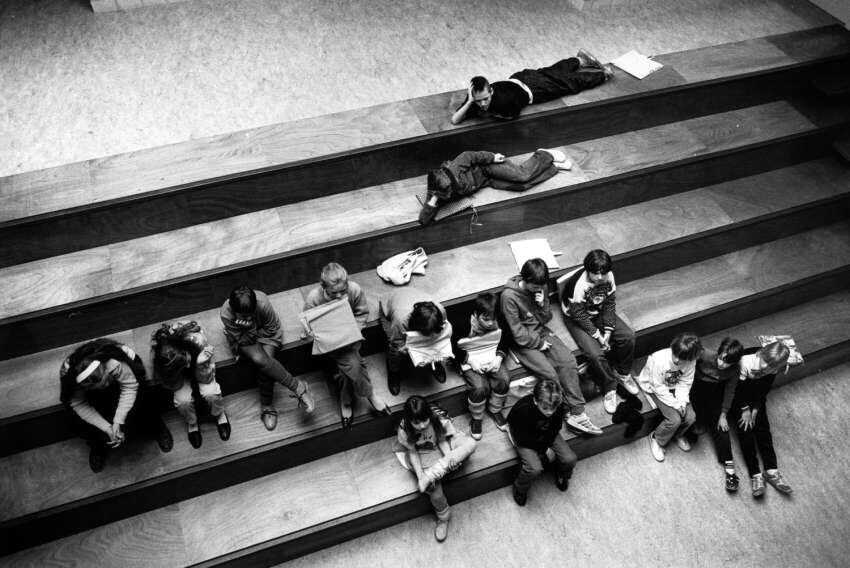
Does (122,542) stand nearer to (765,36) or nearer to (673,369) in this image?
(673,369)

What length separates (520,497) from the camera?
4445mm

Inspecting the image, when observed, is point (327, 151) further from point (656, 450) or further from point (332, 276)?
point (656, 450)

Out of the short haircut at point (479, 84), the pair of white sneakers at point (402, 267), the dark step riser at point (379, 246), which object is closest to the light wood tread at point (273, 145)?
the short haircut at point (479, 84)

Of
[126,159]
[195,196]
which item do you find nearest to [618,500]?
[195,196]

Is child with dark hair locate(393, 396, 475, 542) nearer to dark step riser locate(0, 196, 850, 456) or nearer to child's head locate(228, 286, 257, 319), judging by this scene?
dark step riser locate(0, 196, 850, 456)

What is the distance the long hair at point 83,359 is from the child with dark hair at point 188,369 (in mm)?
190

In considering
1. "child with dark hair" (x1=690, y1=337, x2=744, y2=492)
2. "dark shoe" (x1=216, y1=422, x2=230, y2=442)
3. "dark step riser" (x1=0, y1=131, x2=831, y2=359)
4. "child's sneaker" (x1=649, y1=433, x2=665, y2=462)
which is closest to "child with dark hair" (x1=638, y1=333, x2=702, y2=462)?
"child's sneaker" (x1=649, y1=433, x2=665, y2=462)

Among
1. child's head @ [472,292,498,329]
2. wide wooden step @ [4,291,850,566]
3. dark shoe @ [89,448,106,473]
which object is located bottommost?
wide wooden step @ [4,291,850,566]

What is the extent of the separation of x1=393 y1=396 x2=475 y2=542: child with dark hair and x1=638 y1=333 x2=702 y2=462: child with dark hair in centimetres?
130

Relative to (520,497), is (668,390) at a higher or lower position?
higher

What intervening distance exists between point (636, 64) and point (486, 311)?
276 centimetres

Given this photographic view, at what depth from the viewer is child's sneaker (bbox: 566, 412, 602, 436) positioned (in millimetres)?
4488

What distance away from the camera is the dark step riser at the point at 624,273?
3.98 metres

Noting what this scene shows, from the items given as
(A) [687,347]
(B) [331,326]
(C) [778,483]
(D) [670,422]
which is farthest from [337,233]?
(C) [778,483]
